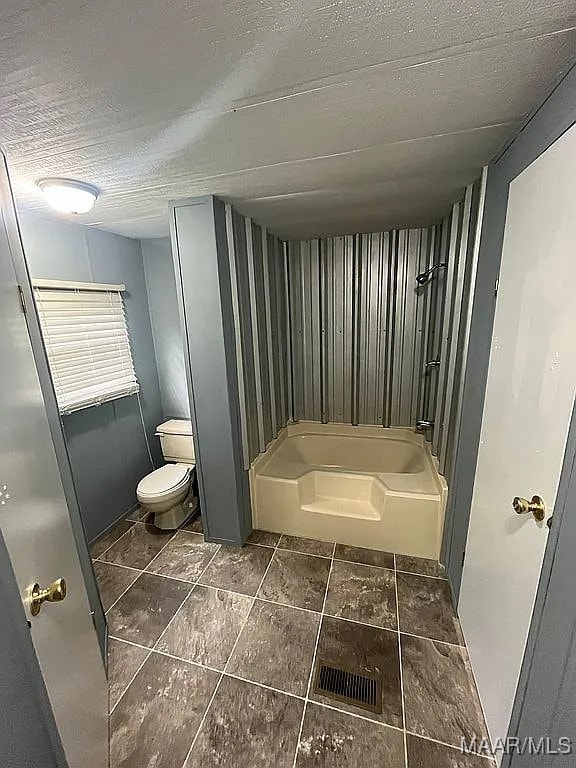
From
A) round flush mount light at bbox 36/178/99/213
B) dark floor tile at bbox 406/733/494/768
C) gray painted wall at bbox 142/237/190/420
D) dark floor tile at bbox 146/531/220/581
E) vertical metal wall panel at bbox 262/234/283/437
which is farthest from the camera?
gray painted wall at bbox 142/237/190/420

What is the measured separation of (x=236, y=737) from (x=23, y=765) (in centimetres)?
85

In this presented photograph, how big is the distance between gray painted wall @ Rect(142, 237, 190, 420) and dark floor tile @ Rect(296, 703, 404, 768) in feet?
7.26

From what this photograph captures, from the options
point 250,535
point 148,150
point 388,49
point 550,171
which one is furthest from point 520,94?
point 250,535

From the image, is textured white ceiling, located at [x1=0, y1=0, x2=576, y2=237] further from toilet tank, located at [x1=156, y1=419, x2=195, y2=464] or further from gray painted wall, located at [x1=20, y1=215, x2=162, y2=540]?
toilet tank, located at [x1=156, y1=419, x2=195, y2=464]

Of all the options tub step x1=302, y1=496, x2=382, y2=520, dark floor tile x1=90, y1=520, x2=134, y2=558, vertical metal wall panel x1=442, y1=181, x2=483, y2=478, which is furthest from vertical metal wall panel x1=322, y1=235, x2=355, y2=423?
dark floor tile x1=90, y1=520, x2=134, y2=558

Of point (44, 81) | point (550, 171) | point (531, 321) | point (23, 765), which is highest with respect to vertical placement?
point (44, 81)

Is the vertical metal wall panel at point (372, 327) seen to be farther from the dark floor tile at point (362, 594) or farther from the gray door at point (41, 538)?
the gray door at point (41, 538)

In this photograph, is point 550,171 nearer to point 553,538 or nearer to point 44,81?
point 553,538

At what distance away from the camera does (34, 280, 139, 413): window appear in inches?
80.7

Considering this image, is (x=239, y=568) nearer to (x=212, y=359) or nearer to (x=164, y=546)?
(x=164, y=546)

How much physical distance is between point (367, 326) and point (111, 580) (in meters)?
2.74

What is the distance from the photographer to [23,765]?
2.27 feet

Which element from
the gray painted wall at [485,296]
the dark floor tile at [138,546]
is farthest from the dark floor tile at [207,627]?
the gray painted wall at [485,296]

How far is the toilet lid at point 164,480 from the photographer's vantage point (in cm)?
234
